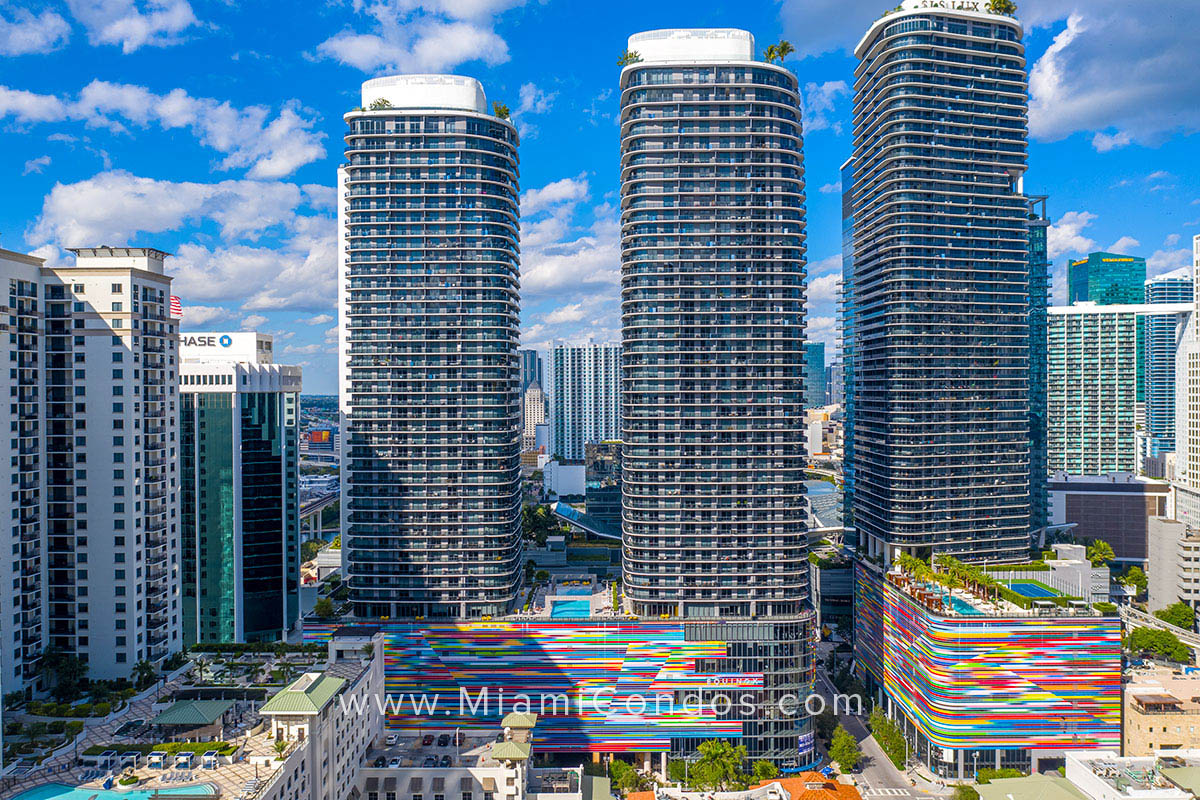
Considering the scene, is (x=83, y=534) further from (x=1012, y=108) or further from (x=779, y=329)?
(x=1012, y=108)

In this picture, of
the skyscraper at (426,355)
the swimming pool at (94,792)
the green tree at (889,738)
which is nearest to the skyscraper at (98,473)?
the swimming pool at (94,792)

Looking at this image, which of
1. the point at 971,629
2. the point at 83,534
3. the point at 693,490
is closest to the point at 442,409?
the point at 693,490

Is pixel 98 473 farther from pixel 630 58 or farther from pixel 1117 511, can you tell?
pixel 1117 511

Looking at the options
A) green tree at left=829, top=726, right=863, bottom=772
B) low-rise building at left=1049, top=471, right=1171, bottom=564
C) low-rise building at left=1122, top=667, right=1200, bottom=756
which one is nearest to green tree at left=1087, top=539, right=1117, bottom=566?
low-rise building at left=1049, top=471, right=1171, bottom=564

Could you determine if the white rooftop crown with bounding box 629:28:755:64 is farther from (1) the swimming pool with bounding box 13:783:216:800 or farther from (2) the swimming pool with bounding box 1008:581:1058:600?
(1) the swimming pool with bounding box 13:783:216:800

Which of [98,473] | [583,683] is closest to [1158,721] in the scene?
[583,683]

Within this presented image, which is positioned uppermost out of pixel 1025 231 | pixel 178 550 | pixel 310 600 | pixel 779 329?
pixel 1025 231
